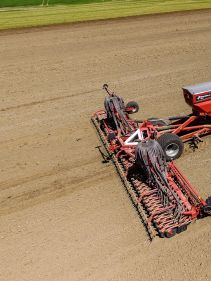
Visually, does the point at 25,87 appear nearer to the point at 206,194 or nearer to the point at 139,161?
→ the point at 139,161

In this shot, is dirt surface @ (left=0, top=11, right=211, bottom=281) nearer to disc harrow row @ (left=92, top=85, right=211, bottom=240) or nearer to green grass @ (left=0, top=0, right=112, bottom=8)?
disc harrow row @ (left=92, top=85, right=211, bottom=240)

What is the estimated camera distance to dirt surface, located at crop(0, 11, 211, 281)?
5.64 meters

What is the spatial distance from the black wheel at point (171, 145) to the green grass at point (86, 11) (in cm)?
1544

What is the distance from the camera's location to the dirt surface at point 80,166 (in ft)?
18.5

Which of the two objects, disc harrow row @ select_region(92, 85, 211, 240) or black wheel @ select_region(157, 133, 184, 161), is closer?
disc harrow row @ select_region(92, 85, 211, 240)

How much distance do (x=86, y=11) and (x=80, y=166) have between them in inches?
717

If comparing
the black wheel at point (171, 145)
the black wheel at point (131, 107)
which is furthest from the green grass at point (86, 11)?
the black wheel at point (171, 145)

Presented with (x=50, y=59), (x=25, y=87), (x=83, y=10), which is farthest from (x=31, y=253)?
(x=83, y=10)

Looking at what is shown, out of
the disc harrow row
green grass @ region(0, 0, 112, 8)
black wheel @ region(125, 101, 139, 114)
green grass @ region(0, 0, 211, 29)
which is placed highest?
green grass @ region(0, 0, 112, 8)

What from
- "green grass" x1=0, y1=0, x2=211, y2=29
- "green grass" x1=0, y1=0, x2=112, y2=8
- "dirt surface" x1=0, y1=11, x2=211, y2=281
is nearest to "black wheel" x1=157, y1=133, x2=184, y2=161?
"dirt surface" x1=0, y1=11, x2=211, y2=281

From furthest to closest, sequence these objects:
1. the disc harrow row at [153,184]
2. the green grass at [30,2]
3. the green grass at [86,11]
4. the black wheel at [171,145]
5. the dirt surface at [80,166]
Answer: the green grass at [30,2]
the green grass at [86,11]
the black wheel at [171,145]
the disc harrow row at [153,184]
the dirt surface at [80,166]

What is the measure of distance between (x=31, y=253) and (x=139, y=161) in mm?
2472

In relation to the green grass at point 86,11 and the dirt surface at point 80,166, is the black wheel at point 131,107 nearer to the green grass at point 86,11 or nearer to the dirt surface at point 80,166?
the dirt surface at point 80,166

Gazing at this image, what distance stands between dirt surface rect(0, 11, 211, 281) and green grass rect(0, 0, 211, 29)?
5905 millimetres
